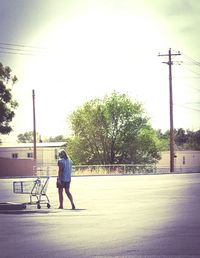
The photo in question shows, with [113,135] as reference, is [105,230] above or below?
below

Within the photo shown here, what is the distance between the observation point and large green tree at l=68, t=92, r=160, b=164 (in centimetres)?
7512

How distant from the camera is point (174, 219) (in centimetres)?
1521

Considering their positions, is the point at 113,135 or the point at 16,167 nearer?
the point at 16,167

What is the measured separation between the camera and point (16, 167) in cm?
5994

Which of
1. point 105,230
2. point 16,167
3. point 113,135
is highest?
point 113,135

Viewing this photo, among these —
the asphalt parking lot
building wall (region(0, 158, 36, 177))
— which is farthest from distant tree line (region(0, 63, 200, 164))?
the asphalt parking lot

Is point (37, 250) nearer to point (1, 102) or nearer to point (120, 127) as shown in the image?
point (1, 102)

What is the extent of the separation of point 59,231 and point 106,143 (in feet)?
203

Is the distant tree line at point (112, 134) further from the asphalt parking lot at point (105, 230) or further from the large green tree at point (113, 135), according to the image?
the asphalt parking lot at point (105, 230)

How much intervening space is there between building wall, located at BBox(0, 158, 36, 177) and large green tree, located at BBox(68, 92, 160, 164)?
1555cm

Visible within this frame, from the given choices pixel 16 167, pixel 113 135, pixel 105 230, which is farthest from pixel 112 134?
pixel 105 230

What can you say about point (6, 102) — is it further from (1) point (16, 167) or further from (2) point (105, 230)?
(2) point (105, 230)

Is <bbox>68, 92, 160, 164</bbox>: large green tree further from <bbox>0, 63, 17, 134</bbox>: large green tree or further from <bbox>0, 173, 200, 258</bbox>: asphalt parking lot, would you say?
<bbox>0, 173, 200, 258</bbox>: asphalt parking lot

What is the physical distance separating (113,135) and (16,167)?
719 inches
